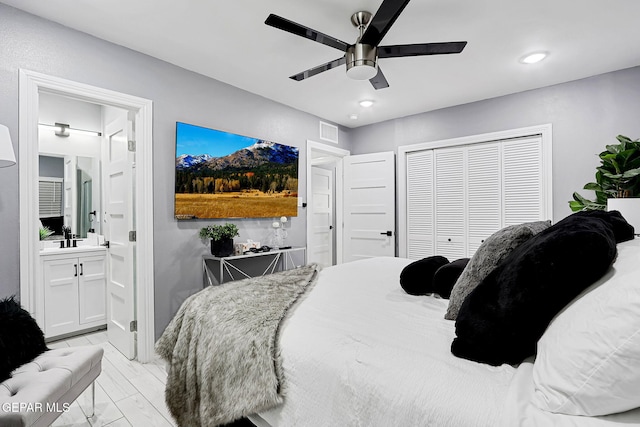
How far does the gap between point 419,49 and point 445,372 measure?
76.8 inches

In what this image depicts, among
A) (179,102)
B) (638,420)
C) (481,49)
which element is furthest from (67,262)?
(481,49)

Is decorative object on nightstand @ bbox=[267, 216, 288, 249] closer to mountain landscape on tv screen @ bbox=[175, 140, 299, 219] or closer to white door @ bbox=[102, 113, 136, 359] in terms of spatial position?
mountain landscape on tv screen @ bbox=[175, 140, 299, 219]

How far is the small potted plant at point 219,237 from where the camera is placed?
9.75 ft

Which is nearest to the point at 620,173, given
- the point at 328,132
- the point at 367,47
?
the point at 367,47

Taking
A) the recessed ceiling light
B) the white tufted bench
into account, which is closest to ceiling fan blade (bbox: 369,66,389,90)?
the recessed ceiling light

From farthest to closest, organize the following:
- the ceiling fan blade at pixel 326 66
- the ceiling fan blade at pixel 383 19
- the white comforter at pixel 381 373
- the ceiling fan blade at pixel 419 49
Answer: the ceiling fan blade at pixel 326 66 → the ceiling fan blade at pixel 419 49 → the ceiling fan blade at pixel 383 19 → the white comforter at pixel 381 373

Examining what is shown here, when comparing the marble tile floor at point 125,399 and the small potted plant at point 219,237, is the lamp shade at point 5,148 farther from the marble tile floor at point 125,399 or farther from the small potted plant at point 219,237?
Answer: the marble tile floor at point 125,399

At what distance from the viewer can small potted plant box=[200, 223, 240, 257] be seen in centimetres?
297

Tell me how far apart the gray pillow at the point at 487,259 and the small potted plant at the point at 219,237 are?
213 cm

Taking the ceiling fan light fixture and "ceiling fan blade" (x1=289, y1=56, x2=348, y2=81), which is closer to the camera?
the ceiling fan light fixture

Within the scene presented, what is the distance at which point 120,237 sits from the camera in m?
2.91

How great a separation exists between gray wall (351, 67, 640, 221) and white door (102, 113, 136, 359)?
145 inches

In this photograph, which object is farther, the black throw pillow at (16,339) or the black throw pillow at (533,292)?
the black throw pillow at (16,339)

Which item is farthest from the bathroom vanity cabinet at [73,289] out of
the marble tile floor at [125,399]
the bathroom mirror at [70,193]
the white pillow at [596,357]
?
the white pillow at [596,357]
